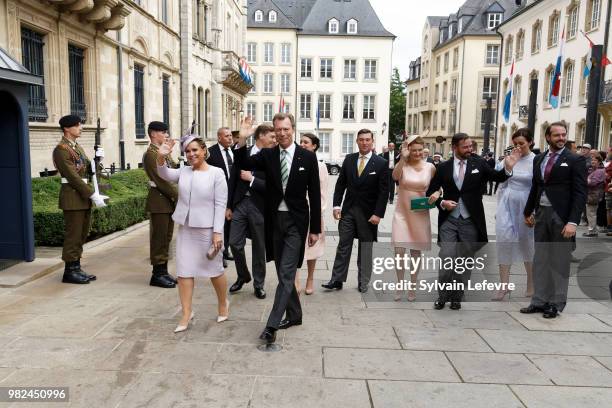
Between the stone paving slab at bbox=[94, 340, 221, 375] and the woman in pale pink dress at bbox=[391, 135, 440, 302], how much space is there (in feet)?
8.57

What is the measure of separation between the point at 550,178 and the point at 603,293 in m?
2.20

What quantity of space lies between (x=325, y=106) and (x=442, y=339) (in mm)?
48358

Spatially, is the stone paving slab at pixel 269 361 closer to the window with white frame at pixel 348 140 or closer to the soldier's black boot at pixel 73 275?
the soldier's black boot at pixel 73 275

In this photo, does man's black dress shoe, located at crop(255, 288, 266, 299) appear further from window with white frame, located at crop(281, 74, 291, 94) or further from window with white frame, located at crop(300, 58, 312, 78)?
window with white frame, located at crop(300, 58, 312, 78)

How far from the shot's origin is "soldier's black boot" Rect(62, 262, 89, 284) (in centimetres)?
640

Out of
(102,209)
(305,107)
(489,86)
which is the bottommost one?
(102,209)

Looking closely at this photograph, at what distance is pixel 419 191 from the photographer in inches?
234

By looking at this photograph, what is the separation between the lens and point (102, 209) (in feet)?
30.0

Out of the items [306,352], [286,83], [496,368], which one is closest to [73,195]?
[306,352]

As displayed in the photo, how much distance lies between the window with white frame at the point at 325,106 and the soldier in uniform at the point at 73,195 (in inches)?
1823

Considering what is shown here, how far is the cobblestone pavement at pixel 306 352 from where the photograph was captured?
3676 mm

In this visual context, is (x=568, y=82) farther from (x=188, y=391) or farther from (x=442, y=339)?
(x=188, y=391)

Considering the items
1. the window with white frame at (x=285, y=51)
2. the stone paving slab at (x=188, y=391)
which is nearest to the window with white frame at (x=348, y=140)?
the window with white frame at (x=285, y=51)

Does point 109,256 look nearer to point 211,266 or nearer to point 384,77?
point 211,266
